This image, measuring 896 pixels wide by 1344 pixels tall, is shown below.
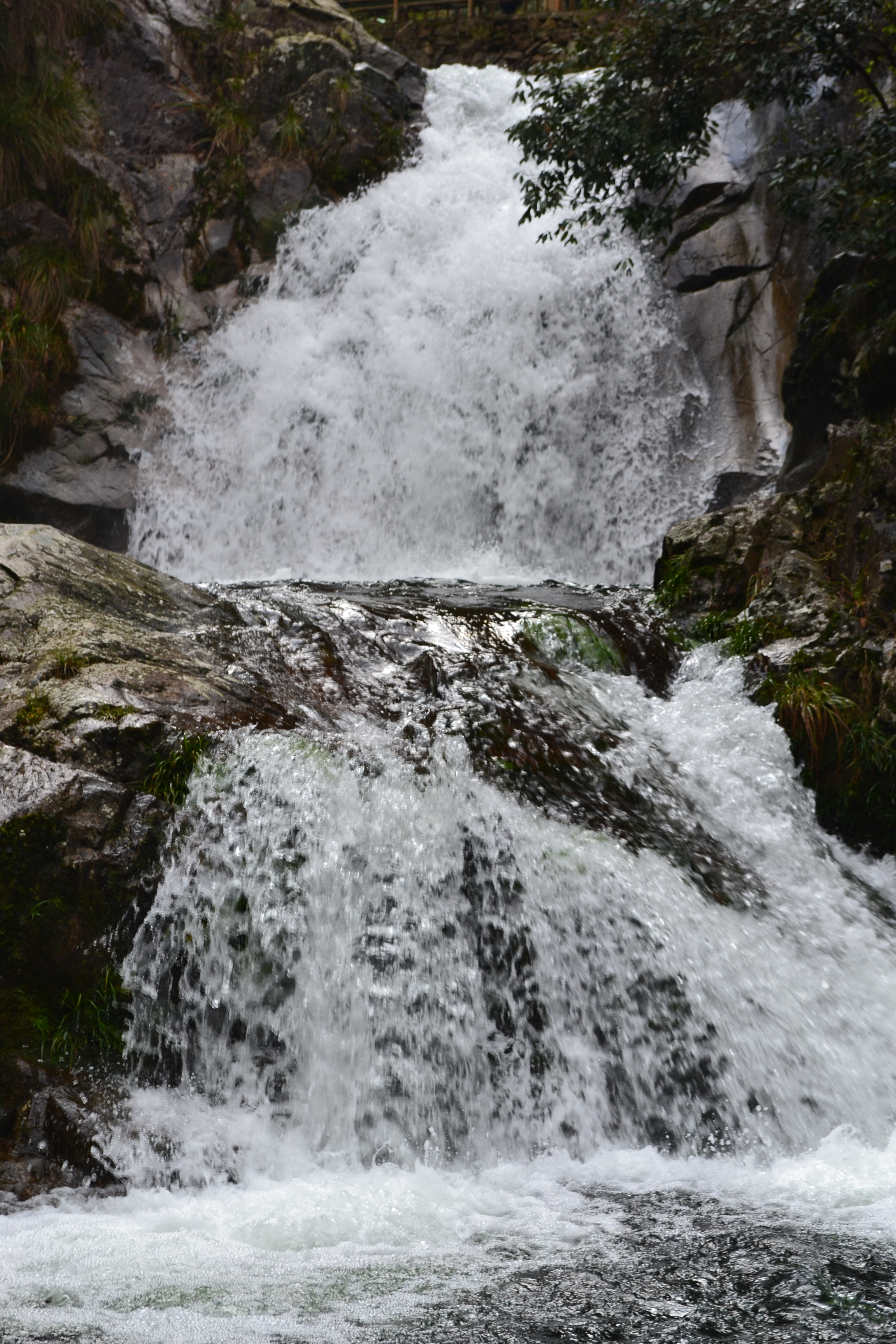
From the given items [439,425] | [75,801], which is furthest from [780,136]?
[75,801]

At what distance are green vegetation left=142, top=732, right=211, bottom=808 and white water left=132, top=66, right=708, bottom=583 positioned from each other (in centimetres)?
495

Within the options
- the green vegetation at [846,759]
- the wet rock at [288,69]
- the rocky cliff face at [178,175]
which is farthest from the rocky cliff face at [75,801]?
the wet rock at [288,69]

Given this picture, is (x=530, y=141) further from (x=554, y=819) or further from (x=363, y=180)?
(x=554, y=819)

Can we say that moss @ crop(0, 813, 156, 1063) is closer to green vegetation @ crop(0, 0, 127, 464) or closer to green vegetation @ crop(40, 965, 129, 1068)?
green vegetation @ crop(40, 965, 129, 1068)

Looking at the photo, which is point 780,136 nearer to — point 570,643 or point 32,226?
point 570,643

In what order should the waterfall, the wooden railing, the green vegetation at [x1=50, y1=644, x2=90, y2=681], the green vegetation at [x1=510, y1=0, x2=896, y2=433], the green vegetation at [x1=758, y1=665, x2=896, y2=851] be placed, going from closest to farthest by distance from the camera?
the waterfall, the green vegetation at [x1=50, y1=644, x2=90, y2=681], the green vegetation at [x1=758, y1=665, x2=896, y2=851], the green vegetation at [x1=510, y1=0, x2=896, y2=433], the wooden railing

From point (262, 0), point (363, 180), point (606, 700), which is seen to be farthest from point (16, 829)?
point (262, 0)

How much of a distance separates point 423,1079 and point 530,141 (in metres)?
6.99

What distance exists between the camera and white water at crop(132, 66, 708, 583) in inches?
363

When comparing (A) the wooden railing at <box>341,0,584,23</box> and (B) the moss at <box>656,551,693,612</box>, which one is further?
(A) the wooden railing at <box>341,0,584,23</box>

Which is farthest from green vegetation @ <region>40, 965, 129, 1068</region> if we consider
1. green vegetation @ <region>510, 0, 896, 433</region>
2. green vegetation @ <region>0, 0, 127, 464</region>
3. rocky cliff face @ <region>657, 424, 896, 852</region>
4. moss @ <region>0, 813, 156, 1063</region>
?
green vegetation @ <region>0, 0, 127, 464</region>

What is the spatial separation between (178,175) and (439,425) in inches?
174

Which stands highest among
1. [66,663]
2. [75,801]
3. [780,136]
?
[780,136]

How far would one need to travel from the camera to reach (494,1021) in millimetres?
3674
